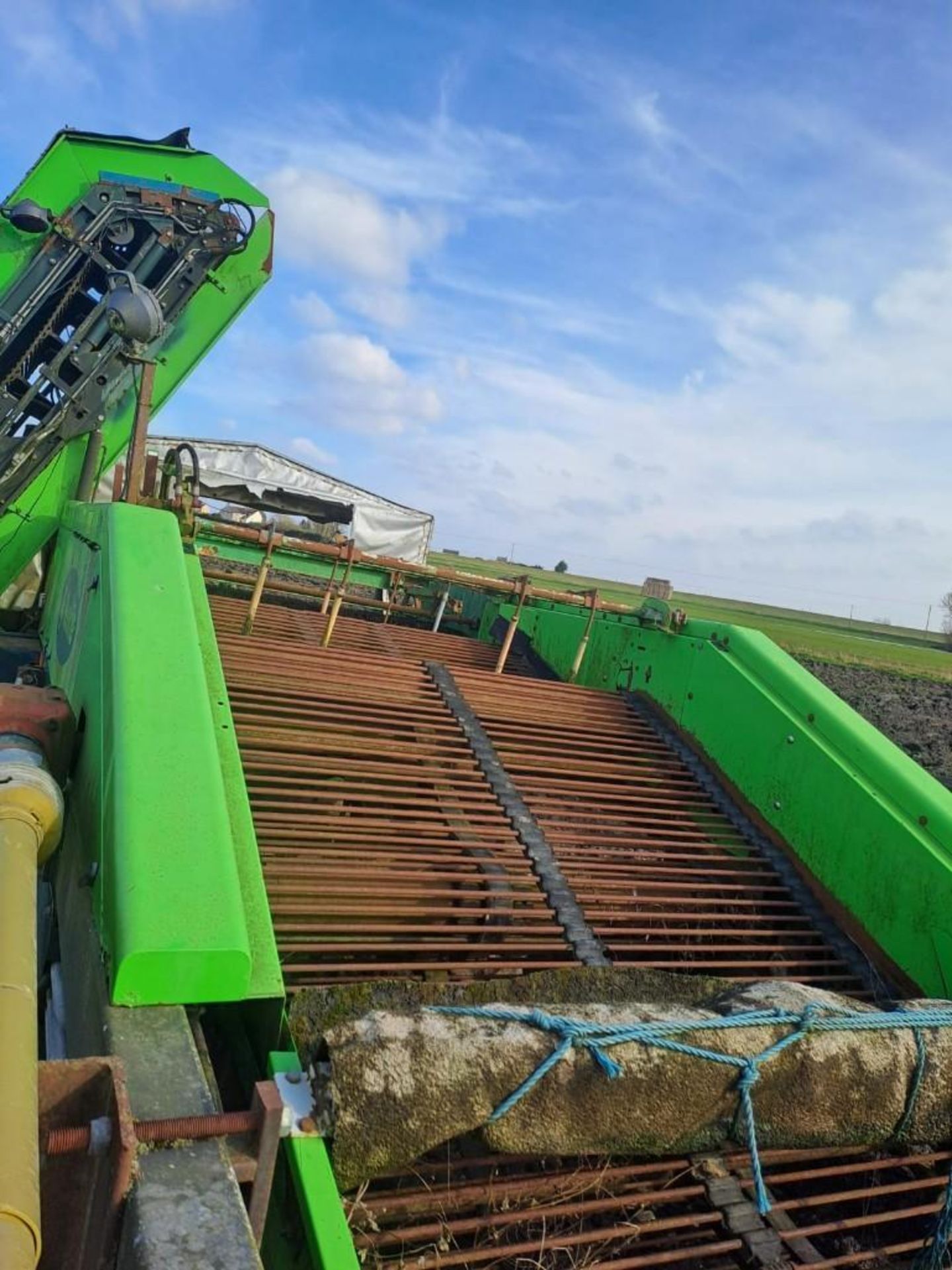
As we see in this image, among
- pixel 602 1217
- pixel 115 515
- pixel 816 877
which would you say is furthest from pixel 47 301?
pixel 602 1217

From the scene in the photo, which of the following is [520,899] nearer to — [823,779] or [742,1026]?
[742,1026]

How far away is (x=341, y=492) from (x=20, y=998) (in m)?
21.6

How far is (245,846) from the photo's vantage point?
2414 millimetres

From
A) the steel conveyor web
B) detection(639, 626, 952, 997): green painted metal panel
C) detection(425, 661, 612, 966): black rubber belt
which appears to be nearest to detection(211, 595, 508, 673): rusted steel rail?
the steel conveyor web

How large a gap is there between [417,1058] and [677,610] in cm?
350

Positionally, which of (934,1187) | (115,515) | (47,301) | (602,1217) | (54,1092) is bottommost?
(602,1217)

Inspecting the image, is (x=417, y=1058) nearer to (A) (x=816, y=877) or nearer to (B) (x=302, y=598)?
(A) (x=816, y=877)

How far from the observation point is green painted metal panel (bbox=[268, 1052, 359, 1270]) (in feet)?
5.41

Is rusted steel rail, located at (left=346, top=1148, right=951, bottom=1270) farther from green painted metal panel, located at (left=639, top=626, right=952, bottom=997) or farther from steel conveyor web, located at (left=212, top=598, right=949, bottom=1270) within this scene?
green painted metal panel, located at (left=639, top=626, right=952, bottom=997)

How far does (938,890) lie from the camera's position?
3178 mm

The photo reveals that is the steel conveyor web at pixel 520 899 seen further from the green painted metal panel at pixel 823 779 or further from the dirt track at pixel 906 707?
the dirt track at pixel 906 707

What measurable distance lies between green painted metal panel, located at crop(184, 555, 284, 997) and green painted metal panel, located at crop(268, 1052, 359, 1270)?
1.13 ft

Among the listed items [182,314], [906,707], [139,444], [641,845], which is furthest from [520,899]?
[906,707]

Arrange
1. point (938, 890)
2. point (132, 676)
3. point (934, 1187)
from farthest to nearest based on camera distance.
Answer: point (938, 890) → point (132, 676) → point (934, 1187)
